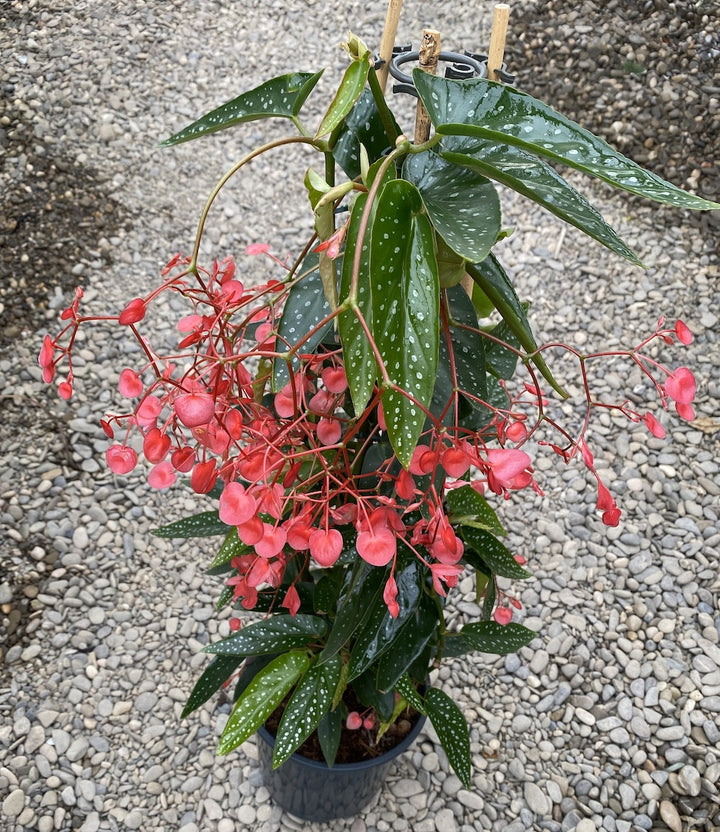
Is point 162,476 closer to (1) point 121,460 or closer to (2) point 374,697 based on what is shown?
(1) point 121,460

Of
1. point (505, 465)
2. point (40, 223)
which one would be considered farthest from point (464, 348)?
point (40, 223)

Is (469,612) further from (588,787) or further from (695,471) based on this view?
(695,471)

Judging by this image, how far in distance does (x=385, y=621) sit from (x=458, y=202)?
0.50 metres

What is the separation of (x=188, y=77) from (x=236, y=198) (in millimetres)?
609

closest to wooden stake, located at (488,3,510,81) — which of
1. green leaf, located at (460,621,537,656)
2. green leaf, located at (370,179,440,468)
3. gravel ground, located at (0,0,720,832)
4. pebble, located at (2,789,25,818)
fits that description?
green leaf, located at (370,179,440,468)

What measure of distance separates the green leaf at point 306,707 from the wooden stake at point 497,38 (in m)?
0.75

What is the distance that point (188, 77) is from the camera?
9.23 ft

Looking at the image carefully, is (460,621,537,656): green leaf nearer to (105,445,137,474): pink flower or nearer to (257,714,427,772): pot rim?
(257,714,427,772): pot rim

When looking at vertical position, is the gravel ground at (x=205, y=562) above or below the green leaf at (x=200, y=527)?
below

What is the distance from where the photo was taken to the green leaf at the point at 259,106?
0.75 metres

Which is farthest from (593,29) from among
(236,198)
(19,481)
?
(19,481)

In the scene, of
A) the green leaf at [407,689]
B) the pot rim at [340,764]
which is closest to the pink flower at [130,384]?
the green leaf at [407,689]

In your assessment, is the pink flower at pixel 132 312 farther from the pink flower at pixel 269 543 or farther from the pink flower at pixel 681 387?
the pink flower at pixel 681 387

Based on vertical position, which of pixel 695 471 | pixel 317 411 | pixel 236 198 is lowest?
pixel 695 471
